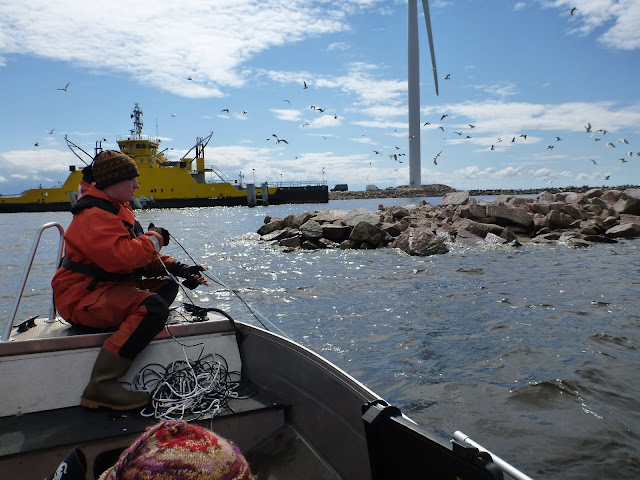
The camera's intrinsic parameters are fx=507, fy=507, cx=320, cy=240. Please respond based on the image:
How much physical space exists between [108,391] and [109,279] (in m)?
0.74

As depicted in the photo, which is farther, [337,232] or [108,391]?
[337,232]

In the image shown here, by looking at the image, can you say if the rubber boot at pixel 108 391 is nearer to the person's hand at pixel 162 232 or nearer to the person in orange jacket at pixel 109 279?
the person in orange jacket at pixel 109 279

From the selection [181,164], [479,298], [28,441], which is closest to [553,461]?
[28,441]

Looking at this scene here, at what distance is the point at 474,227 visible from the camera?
18.2m

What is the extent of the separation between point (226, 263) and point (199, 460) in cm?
1552

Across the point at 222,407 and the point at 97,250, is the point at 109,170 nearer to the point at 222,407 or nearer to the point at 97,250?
the point at 97,250

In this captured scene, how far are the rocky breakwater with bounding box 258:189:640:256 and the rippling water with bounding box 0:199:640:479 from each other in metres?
1.88

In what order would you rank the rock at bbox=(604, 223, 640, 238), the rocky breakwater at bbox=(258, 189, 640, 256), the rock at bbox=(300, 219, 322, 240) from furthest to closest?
the rock at bbox=(300, 219, 322, 240) < the rock at bbox=(604, 223, 640, 238) < the rocky breakwater at bbox=(258, 189, 640, 256)

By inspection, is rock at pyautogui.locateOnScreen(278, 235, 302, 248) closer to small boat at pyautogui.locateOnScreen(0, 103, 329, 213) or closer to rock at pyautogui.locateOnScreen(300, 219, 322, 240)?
rock at pyautogui.locateOnScreen(300, 219, 322, 240)

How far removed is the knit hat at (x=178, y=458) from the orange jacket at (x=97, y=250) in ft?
7.40

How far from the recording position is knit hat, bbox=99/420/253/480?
1.12m

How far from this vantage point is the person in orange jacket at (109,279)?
3.27 metres

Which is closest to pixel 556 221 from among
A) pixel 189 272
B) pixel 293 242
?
pixel 293 242

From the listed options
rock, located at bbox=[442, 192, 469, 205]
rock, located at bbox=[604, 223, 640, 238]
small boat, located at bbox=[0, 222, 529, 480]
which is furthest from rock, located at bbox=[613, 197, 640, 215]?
small boat, located at bbox=[0, 222, 529, 480]
